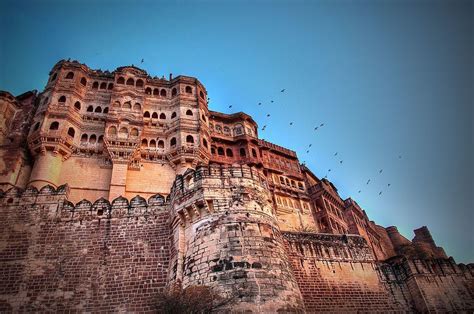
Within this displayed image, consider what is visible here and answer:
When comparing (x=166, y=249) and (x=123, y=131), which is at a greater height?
(x=123, y=131)

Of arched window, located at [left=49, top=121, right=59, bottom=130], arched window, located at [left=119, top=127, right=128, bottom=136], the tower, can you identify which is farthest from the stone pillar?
the tower

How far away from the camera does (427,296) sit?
15.3 meters

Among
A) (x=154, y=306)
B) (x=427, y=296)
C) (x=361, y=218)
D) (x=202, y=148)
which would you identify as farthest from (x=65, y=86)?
(x=361, y=218)

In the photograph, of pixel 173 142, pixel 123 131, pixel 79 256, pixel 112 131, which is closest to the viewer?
pixel 79 256

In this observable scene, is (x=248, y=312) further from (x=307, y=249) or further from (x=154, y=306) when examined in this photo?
(x=307, y=249)

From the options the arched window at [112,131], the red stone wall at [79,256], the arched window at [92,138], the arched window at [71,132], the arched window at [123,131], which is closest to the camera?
the red stone wall at [79,256]

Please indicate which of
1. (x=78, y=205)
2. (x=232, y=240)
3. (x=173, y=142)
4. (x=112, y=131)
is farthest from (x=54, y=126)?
(x=232, y=240)

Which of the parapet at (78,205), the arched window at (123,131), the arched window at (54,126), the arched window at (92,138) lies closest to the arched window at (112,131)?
the arched window at (123,131)

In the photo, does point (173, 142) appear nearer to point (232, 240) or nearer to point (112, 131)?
point (112, 131)

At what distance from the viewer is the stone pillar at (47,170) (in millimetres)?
23538

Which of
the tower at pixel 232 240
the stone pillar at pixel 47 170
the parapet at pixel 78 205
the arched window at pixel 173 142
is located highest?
the arched window at pixel 173 142

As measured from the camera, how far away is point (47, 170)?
24297mm

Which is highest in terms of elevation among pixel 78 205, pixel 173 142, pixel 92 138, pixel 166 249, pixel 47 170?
pixel 92 138

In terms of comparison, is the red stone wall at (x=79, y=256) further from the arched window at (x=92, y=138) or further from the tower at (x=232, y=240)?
the arched window at (x=92, y=138)
